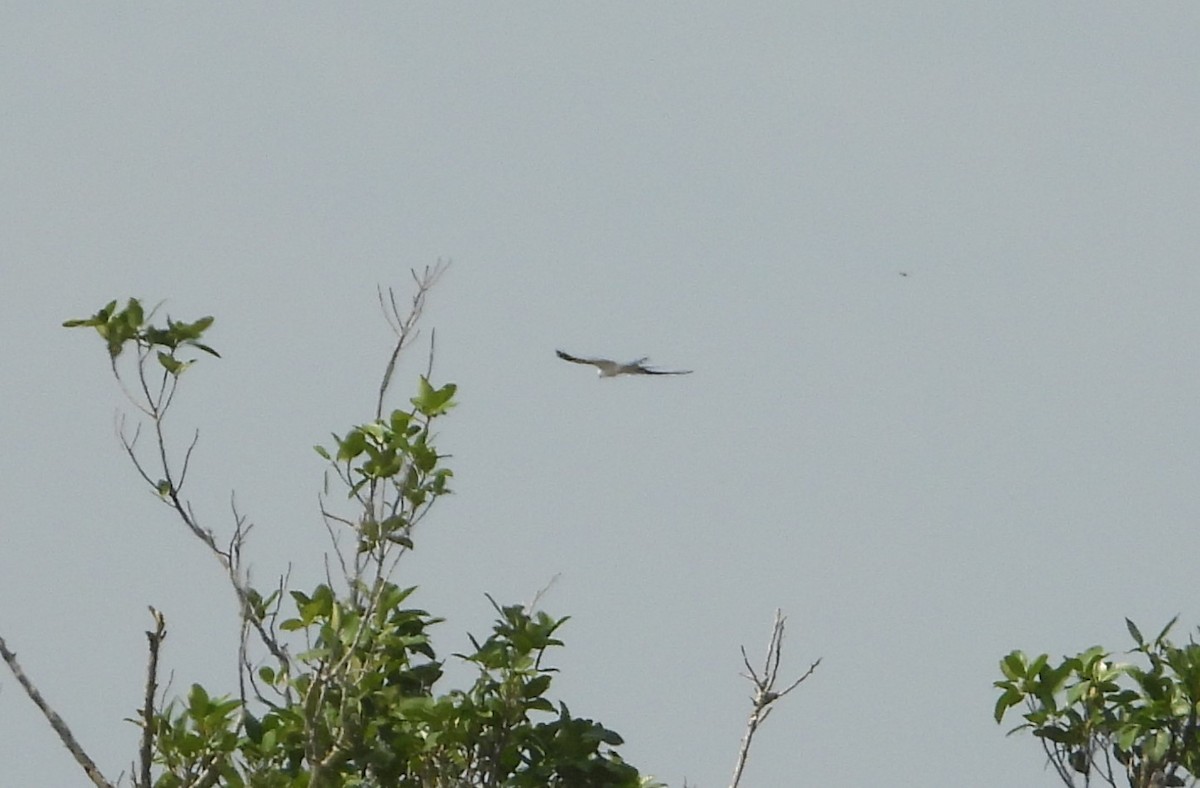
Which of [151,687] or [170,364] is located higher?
[170,364]

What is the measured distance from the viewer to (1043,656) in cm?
824

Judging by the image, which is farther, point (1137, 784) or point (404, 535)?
point (1137, 784)

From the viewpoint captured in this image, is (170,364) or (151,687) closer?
(151,687)

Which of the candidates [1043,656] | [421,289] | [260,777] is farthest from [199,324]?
[1043,656]

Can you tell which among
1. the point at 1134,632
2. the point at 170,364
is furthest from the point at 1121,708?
the point at 170,364

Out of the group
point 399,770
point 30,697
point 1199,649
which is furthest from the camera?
point 1199,649

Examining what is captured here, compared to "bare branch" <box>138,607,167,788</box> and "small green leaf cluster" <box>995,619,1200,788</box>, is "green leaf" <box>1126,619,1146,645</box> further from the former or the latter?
"bare branch" <box>138,607,167,788</box>

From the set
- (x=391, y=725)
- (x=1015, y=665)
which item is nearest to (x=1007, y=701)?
(x=1015, y=665)

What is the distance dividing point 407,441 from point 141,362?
1691mm

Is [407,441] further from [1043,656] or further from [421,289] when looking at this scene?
[1043,656]

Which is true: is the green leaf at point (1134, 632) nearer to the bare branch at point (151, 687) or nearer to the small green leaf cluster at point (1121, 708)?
the small green leaf cluster at point (1121, 708)

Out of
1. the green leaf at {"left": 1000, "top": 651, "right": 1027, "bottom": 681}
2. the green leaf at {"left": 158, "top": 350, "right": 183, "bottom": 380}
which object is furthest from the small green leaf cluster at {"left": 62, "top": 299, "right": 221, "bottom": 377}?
the green leaf at {"left": 1000, "top": 651, "right": 1027, "bottom": 681}

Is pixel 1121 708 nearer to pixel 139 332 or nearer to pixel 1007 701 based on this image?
pixel 1007 701

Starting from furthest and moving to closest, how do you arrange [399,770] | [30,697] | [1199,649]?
[1199,649]
[399,770]
[30,697]
